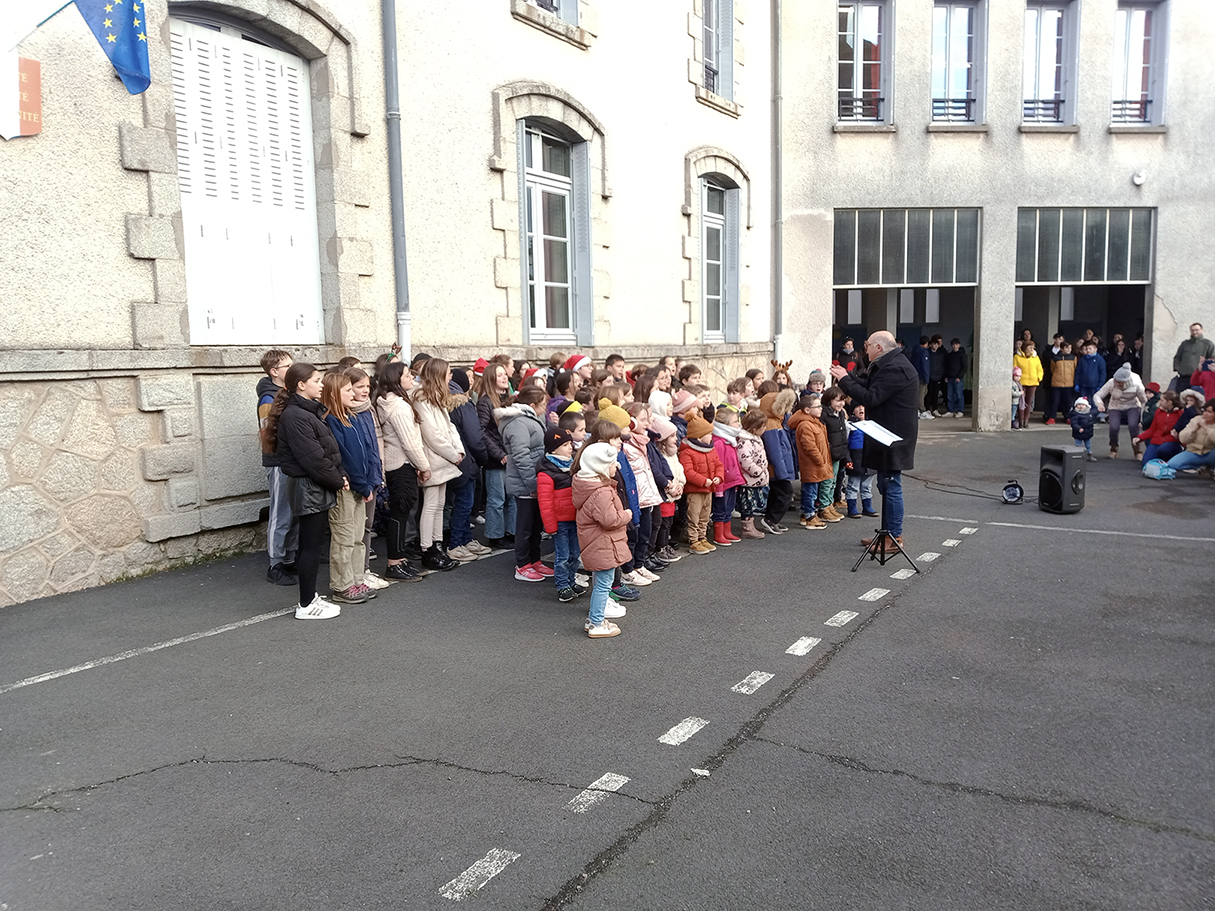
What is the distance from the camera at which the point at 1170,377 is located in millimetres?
18266

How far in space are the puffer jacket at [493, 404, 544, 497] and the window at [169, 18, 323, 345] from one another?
2.63 meters

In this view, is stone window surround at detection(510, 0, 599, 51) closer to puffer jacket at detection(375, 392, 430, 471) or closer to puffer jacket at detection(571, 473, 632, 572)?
puffer jacket at detection(375, 392, 430, 471)

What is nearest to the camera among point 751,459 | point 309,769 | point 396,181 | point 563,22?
point 309,769

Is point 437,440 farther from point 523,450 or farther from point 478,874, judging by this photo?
point 478,874

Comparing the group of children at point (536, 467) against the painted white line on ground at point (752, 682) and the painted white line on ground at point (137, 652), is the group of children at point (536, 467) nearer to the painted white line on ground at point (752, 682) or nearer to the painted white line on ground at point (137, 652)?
the painted white line on ground at point (137, 652)

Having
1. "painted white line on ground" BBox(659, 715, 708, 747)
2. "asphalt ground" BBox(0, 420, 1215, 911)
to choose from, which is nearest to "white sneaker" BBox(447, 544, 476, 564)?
"asphalt ground" BBox(0, 420, 1215, 911)

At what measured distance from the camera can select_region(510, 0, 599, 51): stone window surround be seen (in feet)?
35.1

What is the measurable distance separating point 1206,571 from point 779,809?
5.53m

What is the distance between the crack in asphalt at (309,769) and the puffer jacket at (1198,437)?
11211 mm

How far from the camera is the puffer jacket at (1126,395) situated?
45.0 ft

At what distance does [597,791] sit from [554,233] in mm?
9340

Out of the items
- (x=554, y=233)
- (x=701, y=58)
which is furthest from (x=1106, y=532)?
(x=701, y=58)

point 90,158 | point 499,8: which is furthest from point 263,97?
point 499,8

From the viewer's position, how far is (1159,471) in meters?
12.1
